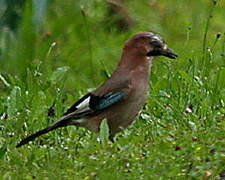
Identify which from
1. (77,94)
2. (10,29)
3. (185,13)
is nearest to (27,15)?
(77,94)

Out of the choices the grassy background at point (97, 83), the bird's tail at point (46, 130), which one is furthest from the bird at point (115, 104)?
the grassy background at point (97, 83)

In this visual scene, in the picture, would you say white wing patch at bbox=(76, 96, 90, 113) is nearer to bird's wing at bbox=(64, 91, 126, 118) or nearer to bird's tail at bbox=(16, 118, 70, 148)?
bird's wing at bbox=(64, 91, 126, 118)

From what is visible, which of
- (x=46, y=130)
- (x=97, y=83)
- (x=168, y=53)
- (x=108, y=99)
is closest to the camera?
(x=46, y=130)

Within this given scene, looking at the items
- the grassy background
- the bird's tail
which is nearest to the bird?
the bird's tail

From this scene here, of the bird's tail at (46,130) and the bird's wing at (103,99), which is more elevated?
the bird's wing at (103,99)

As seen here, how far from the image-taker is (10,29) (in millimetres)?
9453

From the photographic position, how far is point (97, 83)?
12.1 m

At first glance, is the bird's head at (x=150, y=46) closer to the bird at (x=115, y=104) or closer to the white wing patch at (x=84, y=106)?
the bird at (x=115, y=104)

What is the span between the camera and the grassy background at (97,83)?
26.3 ft

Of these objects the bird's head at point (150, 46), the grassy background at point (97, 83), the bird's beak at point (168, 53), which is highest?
the bird's head at point (150, 46)

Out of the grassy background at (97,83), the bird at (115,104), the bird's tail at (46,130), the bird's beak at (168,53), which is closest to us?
the grassy background at (97,83)

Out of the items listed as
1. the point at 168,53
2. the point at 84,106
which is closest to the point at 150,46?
the point at 168,53

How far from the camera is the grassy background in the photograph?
8.03 meters

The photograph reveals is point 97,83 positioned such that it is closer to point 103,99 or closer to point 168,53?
point 168,53
